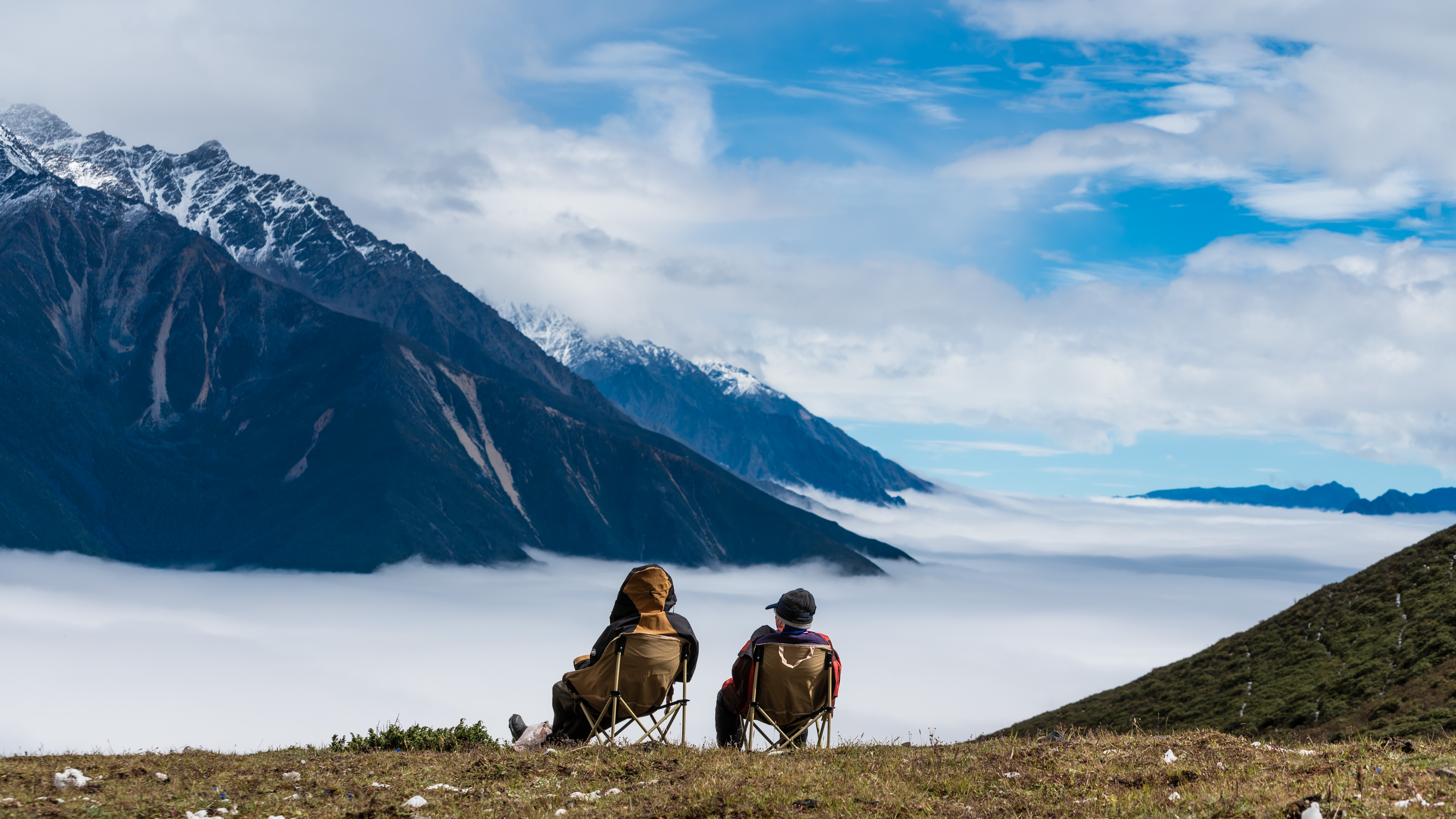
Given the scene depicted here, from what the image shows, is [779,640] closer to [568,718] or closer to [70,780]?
[568,718]

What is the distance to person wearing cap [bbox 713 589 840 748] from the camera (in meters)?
16.3

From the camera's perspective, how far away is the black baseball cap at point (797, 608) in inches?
640

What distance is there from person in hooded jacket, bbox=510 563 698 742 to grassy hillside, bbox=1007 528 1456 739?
2178 centimetres

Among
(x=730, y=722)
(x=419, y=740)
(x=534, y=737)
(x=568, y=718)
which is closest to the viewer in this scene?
(x=568, y=718)

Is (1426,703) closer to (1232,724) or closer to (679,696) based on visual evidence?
(1232,724)

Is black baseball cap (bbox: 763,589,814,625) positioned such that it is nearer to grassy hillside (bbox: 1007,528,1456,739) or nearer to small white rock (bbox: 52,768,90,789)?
small white rock (bbox: 52,768,90,789)

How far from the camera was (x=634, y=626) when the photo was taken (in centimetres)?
1636

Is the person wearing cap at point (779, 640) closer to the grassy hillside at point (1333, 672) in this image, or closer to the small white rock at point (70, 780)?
the small white rock at point (70, 780)

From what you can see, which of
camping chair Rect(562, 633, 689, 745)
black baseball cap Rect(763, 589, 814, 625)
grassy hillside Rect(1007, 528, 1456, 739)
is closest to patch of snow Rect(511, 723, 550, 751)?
camping chair Rect(562, 633, 689, 745)

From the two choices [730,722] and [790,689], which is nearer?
[790,689]

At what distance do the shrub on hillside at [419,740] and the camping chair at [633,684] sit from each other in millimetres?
1845

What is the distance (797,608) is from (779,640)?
56cm

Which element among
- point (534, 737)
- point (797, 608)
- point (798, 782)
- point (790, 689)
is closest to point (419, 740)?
point (534, 737)

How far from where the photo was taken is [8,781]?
45.8 ft
